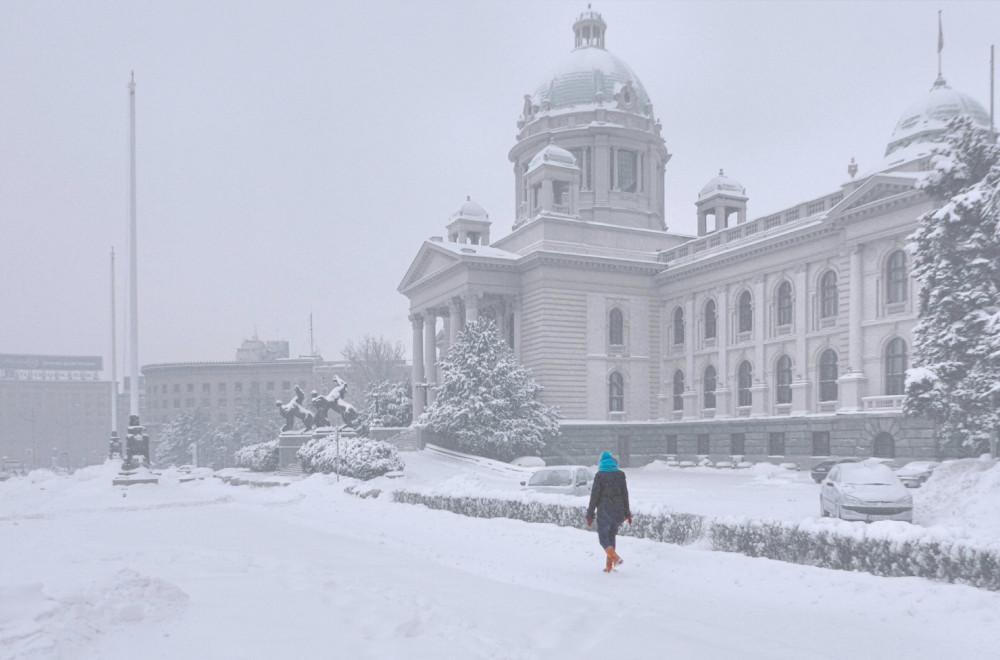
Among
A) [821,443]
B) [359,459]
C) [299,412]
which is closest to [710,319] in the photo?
[821,443]

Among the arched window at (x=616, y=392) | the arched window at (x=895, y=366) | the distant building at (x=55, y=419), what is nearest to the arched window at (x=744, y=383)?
the arched window at (x=616, y=392)

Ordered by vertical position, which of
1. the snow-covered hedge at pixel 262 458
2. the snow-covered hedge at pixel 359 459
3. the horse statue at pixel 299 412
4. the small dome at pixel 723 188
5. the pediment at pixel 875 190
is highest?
the small dome at pixel 723 188

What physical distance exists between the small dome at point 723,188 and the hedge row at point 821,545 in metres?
47.1

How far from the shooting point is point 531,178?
59.3 m

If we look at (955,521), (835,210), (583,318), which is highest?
(835,210)

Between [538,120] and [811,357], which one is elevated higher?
[538,120]

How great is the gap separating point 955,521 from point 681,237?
156 ft

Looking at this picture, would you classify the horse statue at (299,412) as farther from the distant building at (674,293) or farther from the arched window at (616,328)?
the arched window at (616,328)

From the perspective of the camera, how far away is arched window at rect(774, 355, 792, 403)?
4794cm

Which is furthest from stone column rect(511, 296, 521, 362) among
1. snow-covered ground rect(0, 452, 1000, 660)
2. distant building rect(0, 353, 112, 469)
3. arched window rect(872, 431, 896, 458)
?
distant building rect(0, 353, 112, 469)

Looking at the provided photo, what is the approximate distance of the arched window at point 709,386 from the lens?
177 ft

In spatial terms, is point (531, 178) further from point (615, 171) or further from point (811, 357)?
point (811, 357)

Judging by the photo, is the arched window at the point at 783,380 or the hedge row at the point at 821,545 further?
the arched window at the point at 783,380

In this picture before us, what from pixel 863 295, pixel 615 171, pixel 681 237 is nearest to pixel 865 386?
pixel 863 295
